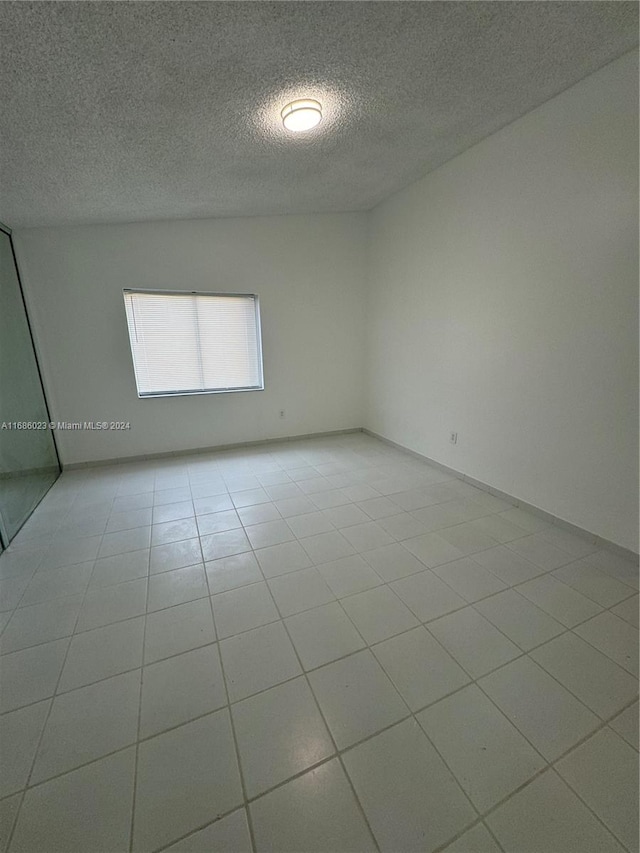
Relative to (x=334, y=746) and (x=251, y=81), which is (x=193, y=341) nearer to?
(x=251, y=81)

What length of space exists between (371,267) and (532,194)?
2.15 m

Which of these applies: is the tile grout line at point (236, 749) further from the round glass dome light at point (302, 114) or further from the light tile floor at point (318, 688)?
the round glass dome light at point (302, 114)

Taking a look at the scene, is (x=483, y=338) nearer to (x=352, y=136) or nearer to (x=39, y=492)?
(x=352, y=136)

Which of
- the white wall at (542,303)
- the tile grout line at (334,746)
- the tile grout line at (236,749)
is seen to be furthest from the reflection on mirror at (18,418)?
the white wall at (542,303)

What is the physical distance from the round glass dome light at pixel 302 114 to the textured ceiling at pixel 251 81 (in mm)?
60

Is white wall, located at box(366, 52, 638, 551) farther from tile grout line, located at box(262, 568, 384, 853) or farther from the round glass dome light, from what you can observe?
tile grout line, located at box(262, 568, 384, 853)

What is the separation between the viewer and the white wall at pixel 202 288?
337cm

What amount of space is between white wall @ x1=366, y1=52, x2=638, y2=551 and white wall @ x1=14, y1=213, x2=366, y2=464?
3.65 feet

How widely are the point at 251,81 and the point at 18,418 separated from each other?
292 centimetres

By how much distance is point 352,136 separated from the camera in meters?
2.30

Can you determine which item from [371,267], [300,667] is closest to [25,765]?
[300,667]

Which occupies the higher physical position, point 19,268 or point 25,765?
point 19,268

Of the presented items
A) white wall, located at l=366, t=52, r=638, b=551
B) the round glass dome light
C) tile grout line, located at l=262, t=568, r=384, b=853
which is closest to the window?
white wall, located at l=366, t=52, r=638, b=551

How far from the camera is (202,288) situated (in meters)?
3.79
